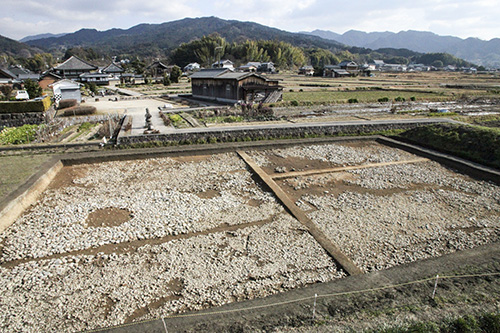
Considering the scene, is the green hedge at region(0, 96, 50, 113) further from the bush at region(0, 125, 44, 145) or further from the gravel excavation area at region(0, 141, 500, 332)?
the gravel excavation area at region(0, 141, 500, 332)

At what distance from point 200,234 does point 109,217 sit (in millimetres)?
3204

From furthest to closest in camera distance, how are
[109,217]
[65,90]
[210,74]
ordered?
1. [210,74]
2. [65,90]
3. [109,217]

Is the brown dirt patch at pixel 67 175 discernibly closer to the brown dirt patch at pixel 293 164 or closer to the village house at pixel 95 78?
the brown dirt patch at pixel 293 164

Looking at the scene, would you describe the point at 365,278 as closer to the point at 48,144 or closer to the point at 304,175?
the point at 304,175

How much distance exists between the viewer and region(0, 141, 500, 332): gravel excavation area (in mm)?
6324

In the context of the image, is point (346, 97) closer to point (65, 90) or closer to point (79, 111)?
point (79, 111)

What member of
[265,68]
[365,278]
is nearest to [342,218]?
[365,278]

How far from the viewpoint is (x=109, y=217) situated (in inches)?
375

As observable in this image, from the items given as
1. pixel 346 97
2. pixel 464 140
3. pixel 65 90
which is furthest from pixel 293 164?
pixel 65 90

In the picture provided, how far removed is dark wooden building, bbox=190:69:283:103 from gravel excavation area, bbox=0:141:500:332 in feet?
49.7

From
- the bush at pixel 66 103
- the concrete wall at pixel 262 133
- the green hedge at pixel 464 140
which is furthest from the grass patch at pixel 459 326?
the bush at pixel 66 103

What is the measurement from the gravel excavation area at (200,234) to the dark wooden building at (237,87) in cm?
1514

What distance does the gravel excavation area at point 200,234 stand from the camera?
20.7ft

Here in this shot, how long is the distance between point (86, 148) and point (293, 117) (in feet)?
50.7
